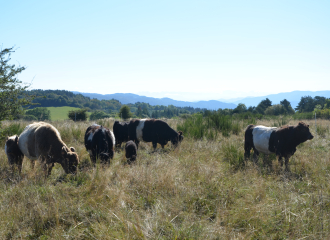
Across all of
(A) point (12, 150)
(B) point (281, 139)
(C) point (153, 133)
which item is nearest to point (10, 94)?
(A) point (12, 150)

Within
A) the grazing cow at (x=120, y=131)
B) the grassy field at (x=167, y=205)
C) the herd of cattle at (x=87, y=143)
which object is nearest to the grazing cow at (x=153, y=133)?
the grazing cow at (x=120, y=131)

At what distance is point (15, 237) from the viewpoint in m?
3.03

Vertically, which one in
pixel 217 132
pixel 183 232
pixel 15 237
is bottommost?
pixel 15 237

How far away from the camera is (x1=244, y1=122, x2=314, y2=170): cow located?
571 cm

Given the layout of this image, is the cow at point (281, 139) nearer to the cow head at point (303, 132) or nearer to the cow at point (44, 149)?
the cow head at point (303, 132)

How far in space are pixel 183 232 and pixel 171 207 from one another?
763 mm

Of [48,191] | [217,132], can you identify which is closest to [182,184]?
[48,191]

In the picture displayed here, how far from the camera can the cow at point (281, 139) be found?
5.71 metres

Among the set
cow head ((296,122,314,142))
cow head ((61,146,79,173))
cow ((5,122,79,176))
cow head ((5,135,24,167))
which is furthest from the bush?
cow head ((5,135,24,167))

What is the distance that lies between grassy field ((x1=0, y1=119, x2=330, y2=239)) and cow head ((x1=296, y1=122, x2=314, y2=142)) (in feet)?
3.07

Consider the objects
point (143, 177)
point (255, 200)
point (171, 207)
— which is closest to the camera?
point (171, 207)

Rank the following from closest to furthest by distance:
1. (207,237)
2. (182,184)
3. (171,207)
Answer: (207,237) → (171,207) → (182,184)

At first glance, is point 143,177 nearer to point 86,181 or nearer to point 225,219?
point 86,181

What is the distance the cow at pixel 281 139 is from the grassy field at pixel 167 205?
0.68m
